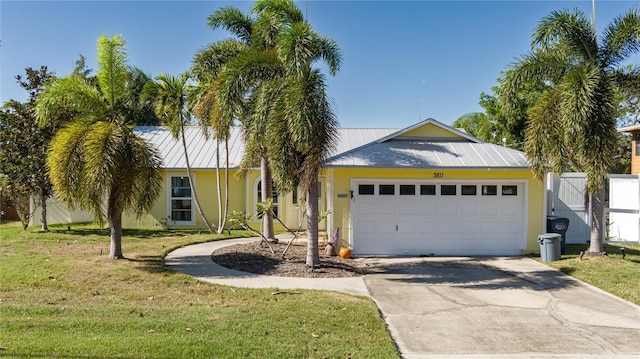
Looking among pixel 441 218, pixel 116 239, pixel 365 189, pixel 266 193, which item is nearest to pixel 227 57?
pixel 266 193

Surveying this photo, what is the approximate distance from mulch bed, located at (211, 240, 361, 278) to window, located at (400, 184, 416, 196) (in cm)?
256

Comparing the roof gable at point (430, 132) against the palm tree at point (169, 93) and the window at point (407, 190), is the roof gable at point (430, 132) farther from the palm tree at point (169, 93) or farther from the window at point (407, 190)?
the palm tree at point (169, 93)

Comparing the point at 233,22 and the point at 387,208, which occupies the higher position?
the point at 233,22

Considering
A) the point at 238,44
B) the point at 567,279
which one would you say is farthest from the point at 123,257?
the point at 567,279

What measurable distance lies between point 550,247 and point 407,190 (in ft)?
13.4

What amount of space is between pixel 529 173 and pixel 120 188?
11.0 meters

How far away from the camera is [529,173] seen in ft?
40.2

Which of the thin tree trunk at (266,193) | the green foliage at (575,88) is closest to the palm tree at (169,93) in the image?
the thin tree trunk at (266,193)

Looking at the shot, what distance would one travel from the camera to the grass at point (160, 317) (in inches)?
205

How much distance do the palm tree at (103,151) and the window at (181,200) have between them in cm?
682

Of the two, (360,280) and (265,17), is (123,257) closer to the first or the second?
(360,280)

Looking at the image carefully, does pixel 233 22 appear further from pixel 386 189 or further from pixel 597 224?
pixel 597 224

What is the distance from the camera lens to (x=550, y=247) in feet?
Result: 37.6

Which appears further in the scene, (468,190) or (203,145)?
(203,145)
